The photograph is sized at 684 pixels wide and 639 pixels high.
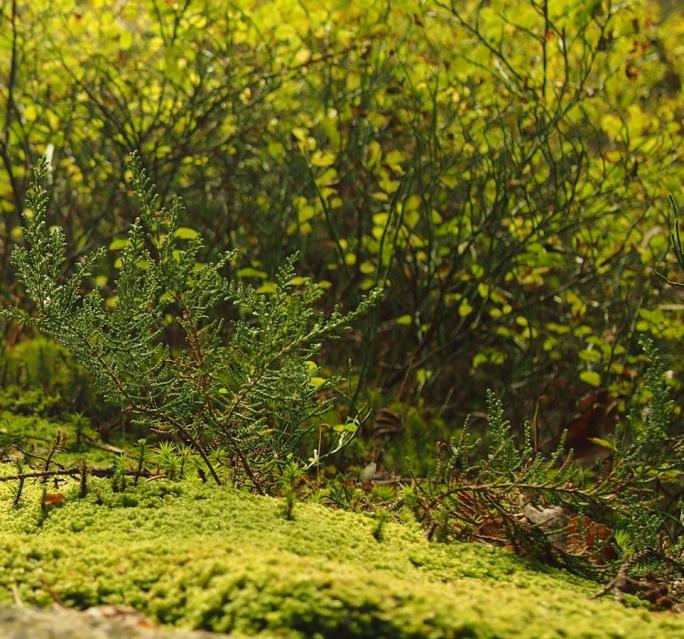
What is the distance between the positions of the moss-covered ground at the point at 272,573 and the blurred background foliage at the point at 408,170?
67.2 inches

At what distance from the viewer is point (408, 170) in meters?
4.22

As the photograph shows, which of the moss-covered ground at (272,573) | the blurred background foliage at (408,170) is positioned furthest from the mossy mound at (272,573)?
the blurred background foliage at (408,170)

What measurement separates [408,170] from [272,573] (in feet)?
9.82

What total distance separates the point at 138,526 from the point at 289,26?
10.1 ft

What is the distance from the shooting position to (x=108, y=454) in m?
3.16

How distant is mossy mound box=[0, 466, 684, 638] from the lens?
1.46 meters

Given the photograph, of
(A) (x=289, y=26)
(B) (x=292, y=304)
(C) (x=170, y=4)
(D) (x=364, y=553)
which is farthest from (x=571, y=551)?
(C) (x=170, y=4)

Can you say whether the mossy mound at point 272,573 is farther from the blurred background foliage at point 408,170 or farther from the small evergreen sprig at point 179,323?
the blurred background foliage at point 408,170

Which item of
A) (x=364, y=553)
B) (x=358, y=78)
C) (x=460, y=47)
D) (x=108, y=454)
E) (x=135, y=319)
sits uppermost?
(x=460, y=47)

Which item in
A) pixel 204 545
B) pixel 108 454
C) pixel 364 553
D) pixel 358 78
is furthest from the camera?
pixel 358 78

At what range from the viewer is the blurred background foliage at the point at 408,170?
4.28 metres

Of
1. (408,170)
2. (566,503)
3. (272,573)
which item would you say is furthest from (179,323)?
(408,170)

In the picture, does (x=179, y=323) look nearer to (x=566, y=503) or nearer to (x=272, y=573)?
(x=272, y=573)

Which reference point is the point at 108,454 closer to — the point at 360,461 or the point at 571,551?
the point at 360,461
